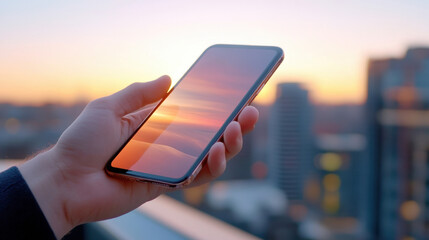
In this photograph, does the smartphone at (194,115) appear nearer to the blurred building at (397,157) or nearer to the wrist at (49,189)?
the wrist at (49,189)

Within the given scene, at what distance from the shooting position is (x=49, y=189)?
2.19ft

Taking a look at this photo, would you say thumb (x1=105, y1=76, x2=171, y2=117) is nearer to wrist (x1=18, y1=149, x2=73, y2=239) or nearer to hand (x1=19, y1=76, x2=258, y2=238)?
hand (x1=19, y1=76, x2=258, y2=238)

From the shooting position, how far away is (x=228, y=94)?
0.74m

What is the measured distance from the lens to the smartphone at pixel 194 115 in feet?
2.20

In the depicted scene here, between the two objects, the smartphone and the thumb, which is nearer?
the smartphone

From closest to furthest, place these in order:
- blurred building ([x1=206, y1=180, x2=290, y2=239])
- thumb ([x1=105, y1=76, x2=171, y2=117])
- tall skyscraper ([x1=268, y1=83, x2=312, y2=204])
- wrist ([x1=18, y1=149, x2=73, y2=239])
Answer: wrist ([x1=18, y1=149, x2=73, y2=239])
thumb ([x1=105, y1=76, x2=171, y2=117])
tall skyscraper ([x1=268, y1=83, x2=312, y2=204])
blurred building ([x1=206, y1=180, x2=290, y2=239])

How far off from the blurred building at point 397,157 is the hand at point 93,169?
26742 mm

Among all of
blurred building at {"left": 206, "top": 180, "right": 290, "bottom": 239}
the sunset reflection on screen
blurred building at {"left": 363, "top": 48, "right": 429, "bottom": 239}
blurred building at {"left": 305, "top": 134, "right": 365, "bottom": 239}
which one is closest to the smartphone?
the sunset reflection on screen

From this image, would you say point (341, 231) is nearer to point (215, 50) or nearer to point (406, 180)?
point (406, 180)

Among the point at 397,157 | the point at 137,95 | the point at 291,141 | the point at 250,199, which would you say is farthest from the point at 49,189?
the point at 397,157

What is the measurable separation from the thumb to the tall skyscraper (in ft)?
71.7

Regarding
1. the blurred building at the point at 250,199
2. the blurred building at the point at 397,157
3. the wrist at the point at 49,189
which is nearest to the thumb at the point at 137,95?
the wrist at the point at 49,189

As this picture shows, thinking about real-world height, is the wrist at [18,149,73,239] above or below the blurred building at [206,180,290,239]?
above

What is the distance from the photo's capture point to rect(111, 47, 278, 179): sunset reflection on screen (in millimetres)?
682
